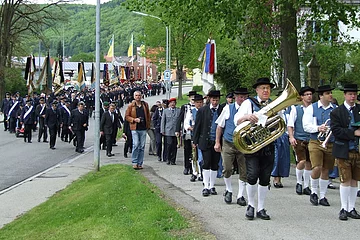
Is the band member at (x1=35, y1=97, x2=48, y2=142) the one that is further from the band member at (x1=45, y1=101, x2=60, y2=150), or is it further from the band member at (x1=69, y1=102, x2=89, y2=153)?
the band member at (x1=69, y1=102, x2=89, y2=153)

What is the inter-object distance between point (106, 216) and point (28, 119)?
55.4 ft

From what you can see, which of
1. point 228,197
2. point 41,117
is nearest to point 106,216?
point 228,197

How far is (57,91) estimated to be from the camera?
41.5 meters

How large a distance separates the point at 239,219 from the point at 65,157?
12278 mm

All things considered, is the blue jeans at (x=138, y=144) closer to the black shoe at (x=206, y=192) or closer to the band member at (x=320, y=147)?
the black shoe at (x=206, y=192)

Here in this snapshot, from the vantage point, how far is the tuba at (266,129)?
8516mm

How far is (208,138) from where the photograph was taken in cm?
1101

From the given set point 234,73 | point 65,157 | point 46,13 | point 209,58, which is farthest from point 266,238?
point 46,13

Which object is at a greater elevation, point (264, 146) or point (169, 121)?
point (264, 146)

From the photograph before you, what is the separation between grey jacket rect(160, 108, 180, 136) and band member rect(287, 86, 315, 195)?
A: 5.84m

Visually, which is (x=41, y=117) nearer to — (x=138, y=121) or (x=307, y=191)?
(x=138, y=121)

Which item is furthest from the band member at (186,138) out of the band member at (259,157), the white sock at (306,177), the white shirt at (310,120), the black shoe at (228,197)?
the band member at (259,157)

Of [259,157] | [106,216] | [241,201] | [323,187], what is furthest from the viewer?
[323,187]

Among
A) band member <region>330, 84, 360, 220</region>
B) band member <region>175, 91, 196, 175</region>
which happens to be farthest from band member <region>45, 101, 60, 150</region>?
band member <region>330, 84, 360, 220</region>
